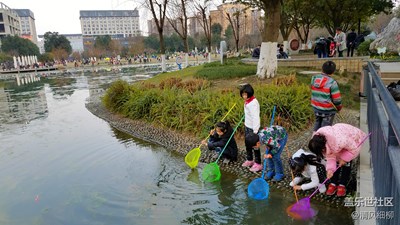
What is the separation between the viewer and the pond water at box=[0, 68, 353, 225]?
396 centimetres

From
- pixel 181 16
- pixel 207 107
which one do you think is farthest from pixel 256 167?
pixel 181 16

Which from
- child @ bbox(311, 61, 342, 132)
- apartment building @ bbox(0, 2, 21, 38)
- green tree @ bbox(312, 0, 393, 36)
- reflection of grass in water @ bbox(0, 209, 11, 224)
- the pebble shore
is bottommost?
reflection of grass in water @ bbox(0, 209, 11, 224)

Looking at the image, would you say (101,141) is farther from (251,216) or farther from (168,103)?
(251,216)

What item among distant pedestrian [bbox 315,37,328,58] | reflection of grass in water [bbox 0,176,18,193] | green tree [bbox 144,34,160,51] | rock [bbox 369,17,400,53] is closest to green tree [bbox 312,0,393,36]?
rock [bbox 369,17,400,53]

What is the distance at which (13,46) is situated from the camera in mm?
Result: 51500

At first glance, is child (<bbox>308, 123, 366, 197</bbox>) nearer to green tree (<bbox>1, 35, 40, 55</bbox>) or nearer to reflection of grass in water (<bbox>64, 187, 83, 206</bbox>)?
reflection of grass in water (<bbox>64, 187, 83, 206</bbox>)

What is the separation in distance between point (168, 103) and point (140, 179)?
10.4ft

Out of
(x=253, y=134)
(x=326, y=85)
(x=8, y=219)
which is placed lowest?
(x=8, y=219)

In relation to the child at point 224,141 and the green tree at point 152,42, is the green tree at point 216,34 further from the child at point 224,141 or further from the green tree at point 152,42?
the child at point 224,141

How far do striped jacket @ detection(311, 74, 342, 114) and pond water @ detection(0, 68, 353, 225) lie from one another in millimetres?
1310

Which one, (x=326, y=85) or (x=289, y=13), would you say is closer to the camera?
(x=326, y=85)

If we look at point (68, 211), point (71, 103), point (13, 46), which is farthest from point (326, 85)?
point (13, 46)

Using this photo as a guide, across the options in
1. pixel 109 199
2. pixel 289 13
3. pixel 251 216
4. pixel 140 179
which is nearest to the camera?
pixel 251 216

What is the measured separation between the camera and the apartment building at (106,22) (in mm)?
129875
